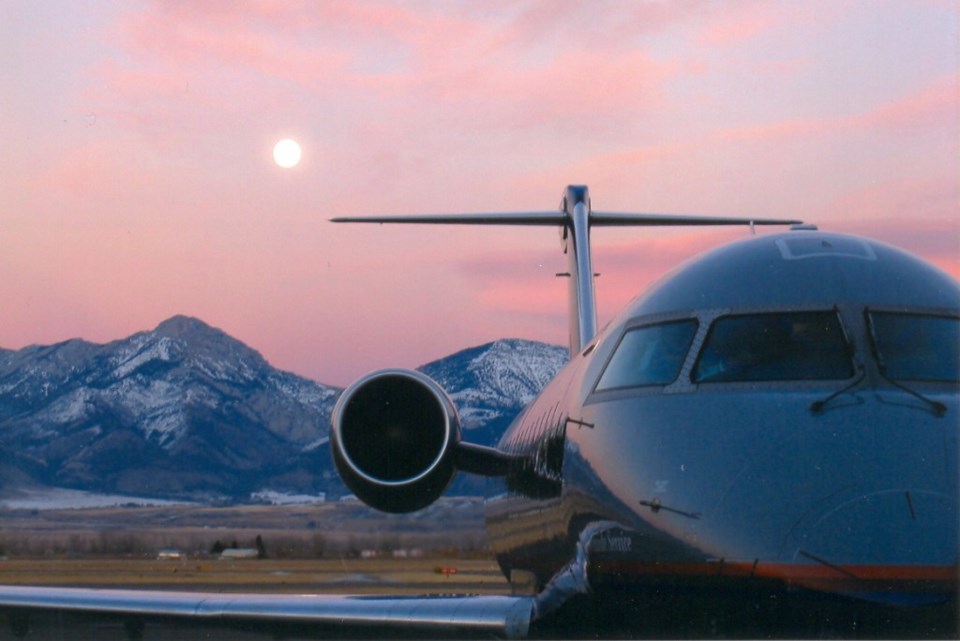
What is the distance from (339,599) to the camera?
834cm

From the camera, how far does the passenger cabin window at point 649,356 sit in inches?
286

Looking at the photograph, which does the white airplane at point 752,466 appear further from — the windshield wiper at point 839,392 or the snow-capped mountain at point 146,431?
the snow-capped mountain at point 146,431

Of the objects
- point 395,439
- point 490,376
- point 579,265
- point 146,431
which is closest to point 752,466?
point 395,439

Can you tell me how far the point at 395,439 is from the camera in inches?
468

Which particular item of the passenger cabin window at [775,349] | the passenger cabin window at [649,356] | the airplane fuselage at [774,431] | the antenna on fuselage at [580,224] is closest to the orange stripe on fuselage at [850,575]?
the airplane fuselage at [774,431]

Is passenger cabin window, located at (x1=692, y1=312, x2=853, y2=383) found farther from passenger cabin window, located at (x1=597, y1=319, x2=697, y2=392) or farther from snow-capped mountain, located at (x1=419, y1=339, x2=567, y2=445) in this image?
snow-capped mountain, located at (x1=419, y1=339, x2=567, y2=445)

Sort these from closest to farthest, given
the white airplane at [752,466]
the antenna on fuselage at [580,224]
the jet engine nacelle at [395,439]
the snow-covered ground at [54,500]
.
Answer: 1. the white airplane at [752,466]
2. the jet engine nacelle at [395,439]
3. the antenna on fuselage at [580,224]
4. the snow-covered ground at [54,500]

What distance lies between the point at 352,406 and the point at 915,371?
5473 mm

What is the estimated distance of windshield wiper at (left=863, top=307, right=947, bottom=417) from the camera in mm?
6461

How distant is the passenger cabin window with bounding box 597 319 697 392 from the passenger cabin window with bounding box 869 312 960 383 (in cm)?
100

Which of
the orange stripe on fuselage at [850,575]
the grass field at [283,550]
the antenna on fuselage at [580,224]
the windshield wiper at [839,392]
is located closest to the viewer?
the orange stripe on fuselage at [850,575]

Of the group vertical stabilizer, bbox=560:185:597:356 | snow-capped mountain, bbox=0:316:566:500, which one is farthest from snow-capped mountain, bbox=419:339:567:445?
vertical stabilizer, bbox=560:185:597:356

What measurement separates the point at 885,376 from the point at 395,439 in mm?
5899

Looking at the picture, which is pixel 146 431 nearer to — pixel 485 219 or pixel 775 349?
pixel 485 219
